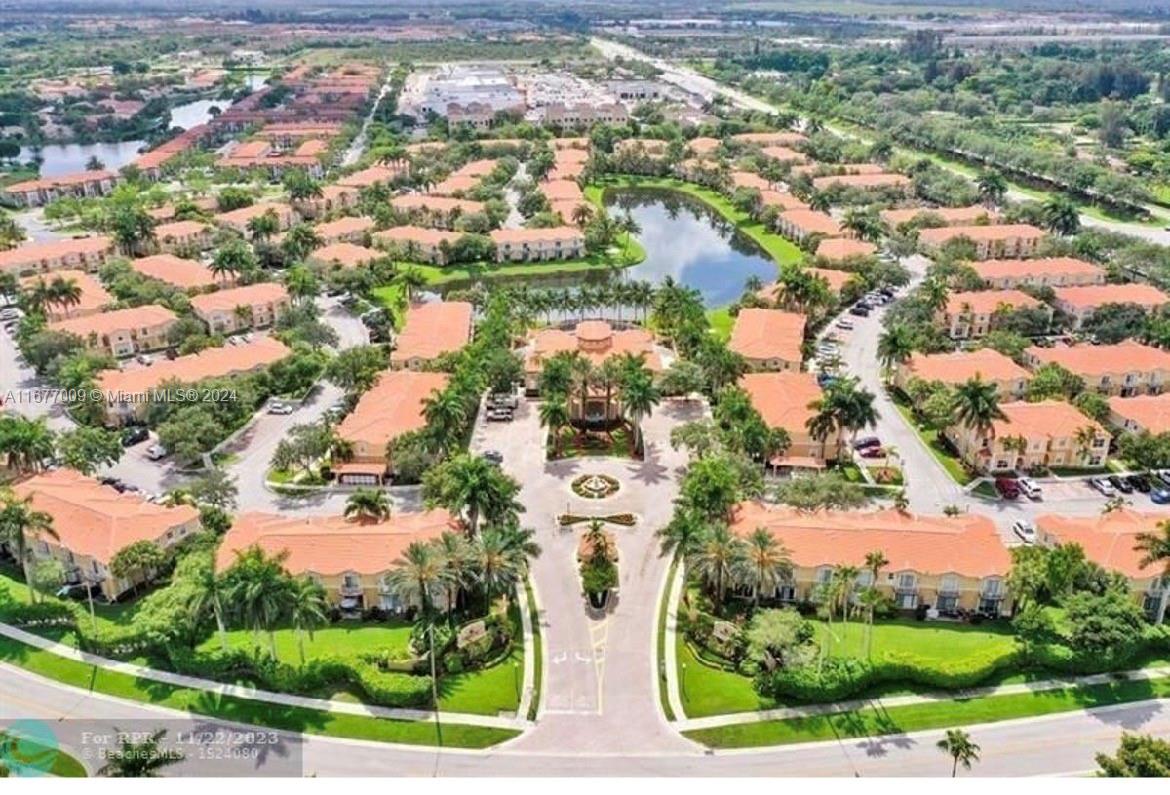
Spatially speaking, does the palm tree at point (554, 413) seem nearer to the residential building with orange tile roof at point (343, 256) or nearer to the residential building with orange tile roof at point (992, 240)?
the residential building with orange tile roof at point (343, 256)

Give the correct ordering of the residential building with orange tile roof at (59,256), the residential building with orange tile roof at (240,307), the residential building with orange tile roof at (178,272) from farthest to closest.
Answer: the residential building with orange tile roof at (59,256)
the residential building with orange tile roof at (178,272)
the residential building with orange tile roof at (240,307)

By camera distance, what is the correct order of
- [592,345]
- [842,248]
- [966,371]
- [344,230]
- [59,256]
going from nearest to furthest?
[966,371], [592,345], [842,248], [59,256], [344,230]

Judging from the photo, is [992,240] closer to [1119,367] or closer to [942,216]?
[942,216]

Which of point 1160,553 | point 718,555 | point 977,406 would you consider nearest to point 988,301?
point 977,406

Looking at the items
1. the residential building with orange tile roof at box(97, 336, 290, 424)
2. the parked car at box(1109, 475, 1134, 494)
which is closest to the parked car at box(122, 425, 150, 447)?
the residential building with orange tile roof at box(97, 336, 290, 424)

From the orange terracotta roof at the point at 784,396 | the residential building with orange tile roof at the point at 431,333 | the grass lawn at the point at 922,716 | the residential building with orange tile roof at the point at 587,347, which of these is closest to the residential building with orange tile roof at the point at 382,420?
the residential building with orange tile roof at the point at 431,333

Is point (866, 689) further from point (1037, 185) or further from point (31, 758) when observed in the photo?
point (1037, 185)
